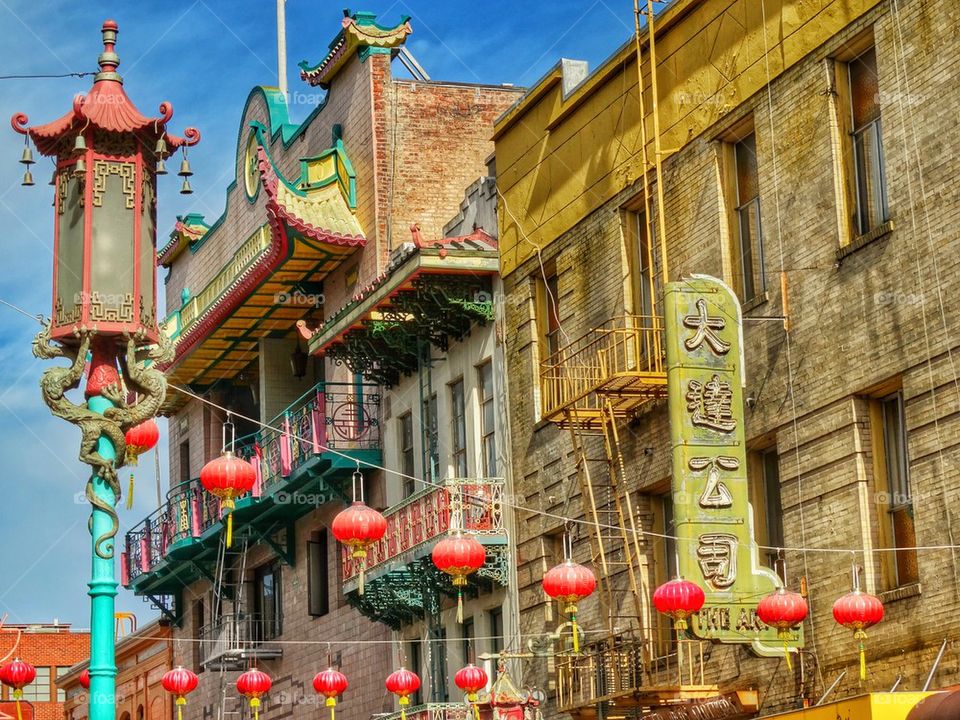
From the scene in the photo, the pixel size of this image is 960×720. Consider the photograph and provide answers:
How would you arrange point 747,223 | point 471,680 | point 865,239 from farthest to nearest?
1. point 471,680
2. point 747,223
3. point 865,239

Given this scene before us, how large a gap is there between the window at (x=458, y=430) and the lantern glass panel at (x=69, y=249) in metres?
19.4

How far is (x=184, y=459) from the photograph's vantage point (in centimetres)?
5094

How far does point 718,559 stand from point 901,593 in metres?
2.46

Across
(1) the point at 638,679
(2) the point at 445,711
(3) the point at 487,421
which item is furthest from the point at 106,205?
(3) the point at 487,421

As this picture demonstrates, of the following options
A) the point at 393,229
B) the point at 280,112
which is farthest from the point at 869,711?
the point at 280,112

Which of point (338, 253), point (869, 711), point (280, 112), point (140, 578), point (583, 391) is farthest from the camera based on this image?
point (140, 578)

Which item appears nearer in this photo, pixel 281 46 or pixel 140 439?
pixel 140 439

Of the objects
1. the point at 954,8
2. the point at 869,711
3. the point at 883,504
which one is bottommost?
the point at 869,711

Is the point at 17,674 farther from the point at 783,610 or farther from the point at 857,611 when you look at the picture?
the point at 857,611

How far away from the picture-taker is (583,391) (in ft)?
90.8

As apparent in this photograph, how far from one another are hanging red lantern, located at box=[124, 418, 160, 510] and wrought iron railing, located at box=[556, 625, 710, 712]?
918 cm

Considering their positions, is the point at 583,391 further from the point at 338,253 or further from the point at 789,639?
the point at 338,253

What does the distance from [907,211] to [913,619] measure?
4.35m

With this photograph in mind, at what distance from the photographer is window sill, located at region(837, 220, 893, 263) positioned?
2117 centimetres
